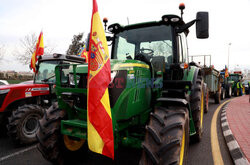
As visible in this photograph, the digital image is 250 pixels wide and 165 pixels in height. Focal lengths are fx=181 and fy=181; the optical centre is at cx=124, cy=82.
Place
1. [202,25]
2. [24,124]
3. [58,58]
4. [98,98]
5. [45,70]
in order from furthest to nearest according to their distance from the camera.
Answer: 1. [45,70]
2. [58,58]
3. [24,124]
4. [202,25]
5. [98,98]

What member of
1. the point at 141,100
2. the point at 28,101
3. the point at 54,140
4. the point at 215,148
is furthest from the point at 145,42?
the point at 28,101

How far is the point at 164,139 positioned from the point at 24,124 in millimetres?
4122

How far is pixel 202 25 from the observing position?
3.45 meters

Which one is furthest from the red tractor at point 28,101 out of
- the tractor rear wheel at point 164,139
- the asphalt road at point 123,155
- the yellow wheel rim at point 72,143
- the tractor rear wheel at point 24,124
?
the tractor rear wheel at point 164,139

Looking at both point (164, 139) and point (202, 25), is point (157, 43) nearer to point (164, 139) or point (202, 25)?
point (202, 25)

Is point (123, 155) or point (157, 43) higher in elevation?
point (157, 43)

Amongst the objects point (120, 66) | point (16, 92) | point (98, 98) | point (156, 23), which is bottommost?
point (16, 92)

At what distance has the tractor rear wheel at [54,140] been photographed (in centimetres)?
313

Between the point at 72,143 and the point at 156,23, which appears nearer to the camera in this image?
the point at 72,143

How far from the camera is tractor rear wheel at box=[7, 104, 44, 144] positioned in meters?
4.65

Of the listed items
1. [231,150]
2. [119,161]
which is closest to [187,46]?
[231,150]

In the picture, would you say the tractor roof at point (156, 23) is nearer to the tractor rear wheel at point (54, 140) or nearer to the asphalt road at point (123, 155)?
the tractor rear wheel at point (54, 140)

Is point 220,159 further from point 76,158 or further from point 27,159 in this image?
point 27,159

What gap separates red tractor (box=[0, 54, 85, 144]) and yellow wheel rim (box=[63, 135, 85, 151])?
6.83 feet
